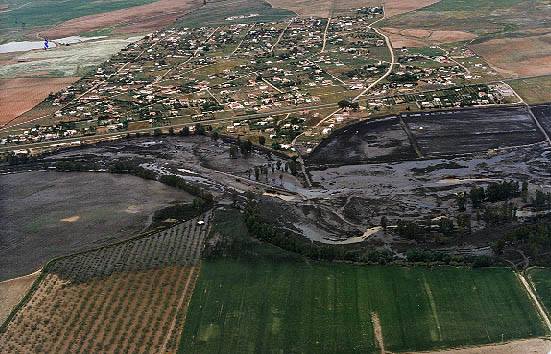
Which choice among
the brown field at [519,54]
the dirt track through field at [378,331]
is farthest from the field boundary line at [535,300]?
the brown field at [519,54]

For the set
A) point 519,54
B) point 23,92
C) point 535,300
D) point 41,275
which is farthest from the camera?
point 519,54

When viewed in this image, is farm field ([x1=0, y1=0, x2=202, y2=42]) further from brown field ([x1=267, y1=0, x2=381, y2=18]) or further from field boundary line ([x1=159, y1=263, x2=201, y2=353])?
field boundary line ([x1=159, y1=263, x2=201, y2=353])

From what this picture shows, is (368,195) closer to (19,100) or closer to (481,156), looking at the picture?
(481,156)

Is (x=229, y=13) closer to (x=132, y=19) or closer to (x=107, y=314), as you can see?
(x=132, y=19)

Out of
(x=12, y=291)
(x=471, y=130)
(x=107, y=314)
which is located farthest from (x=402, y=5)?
(x=107, y=314)

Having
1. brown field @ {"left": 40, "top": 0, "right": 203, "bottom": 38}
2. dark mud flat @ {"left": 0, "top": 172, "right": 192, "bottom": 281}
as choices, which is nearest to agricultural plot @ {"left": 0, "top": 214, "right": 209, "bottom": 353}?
dark mud flat @ {"left": 0, "top": 172, "right": 192, "bottom": 281}

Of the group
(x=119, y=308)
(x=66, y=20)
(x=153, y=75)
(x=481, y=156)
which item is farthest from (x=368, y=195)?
(x=66, y=20)
